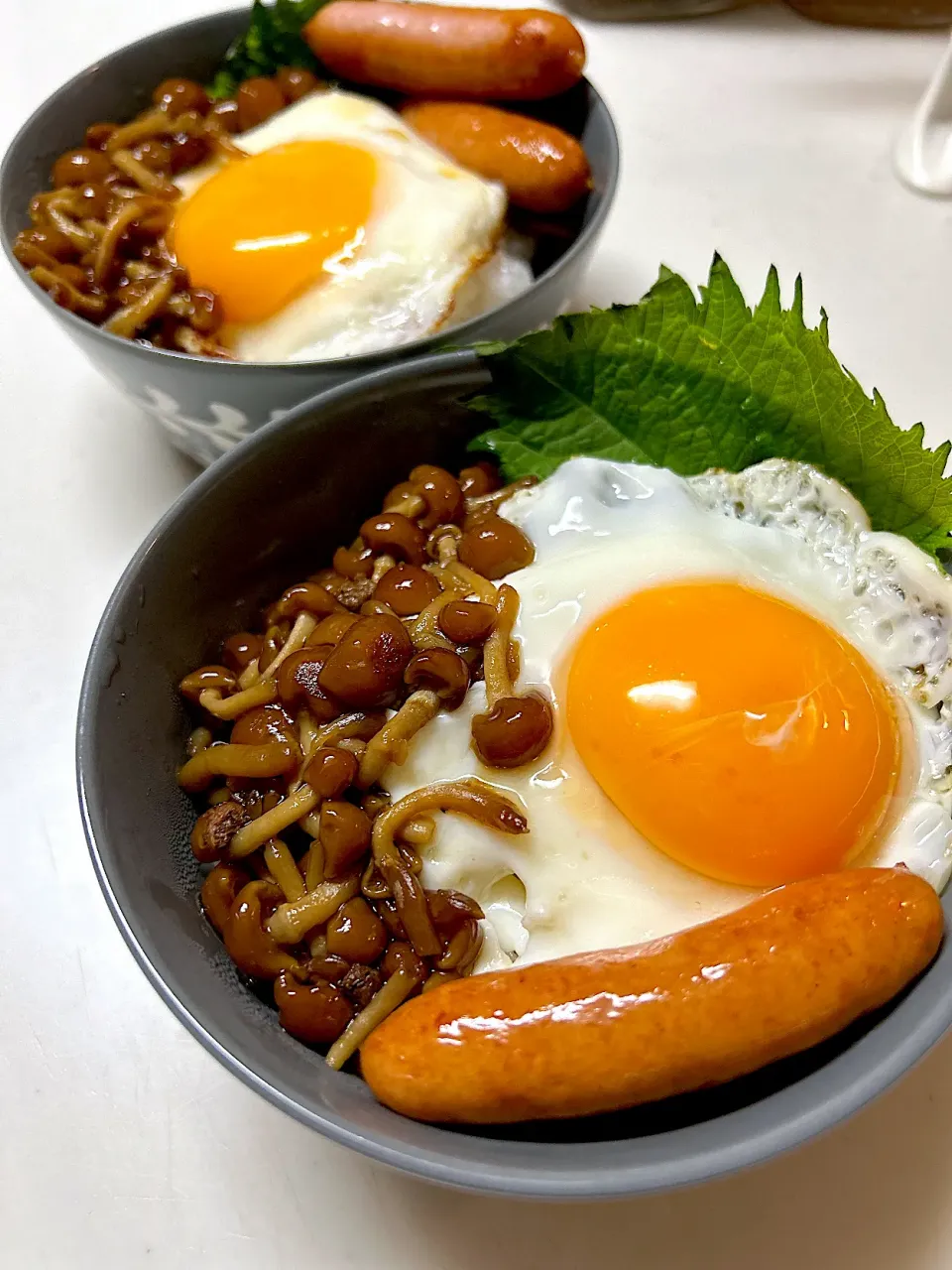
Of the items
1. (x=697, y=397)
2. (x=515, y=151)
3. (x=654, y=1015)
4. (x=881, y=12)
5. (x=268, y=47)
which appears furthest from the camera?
(x=881, y=12)

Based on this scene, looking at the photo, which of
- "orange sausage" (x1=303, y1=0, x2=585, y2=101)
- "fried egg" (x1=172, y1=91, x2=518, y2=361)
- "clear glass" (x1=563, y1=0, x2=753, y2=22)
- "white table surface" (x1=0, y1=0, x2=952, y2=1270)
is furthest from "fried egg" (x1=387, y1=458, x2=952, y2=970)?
"clear glass" (x1=563, y1=0, x2=753, y2=22)

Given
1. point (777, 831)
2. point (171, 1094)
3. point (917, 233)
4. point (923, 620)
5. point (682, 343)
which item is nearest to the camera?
point (777, 831)

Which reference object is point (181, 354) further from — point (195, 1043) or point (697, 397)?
point (195, 1043)

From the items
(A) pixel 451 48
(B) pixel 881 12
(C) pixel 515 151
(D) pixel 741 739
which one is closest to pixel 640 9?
(B) pixel 881 12

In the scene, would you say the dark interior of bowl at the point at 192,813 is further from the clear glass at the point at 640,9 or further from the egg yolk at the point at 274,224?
the clear glass at the point at 640,9

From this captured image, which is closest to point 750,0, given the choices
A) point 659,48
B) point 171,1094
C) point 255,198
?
point 659,48

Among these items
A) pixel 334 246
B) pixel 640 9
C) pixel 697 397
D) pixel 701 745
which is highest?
pixel 640 9

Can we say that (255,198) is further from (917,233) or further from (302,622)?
(917,233)
